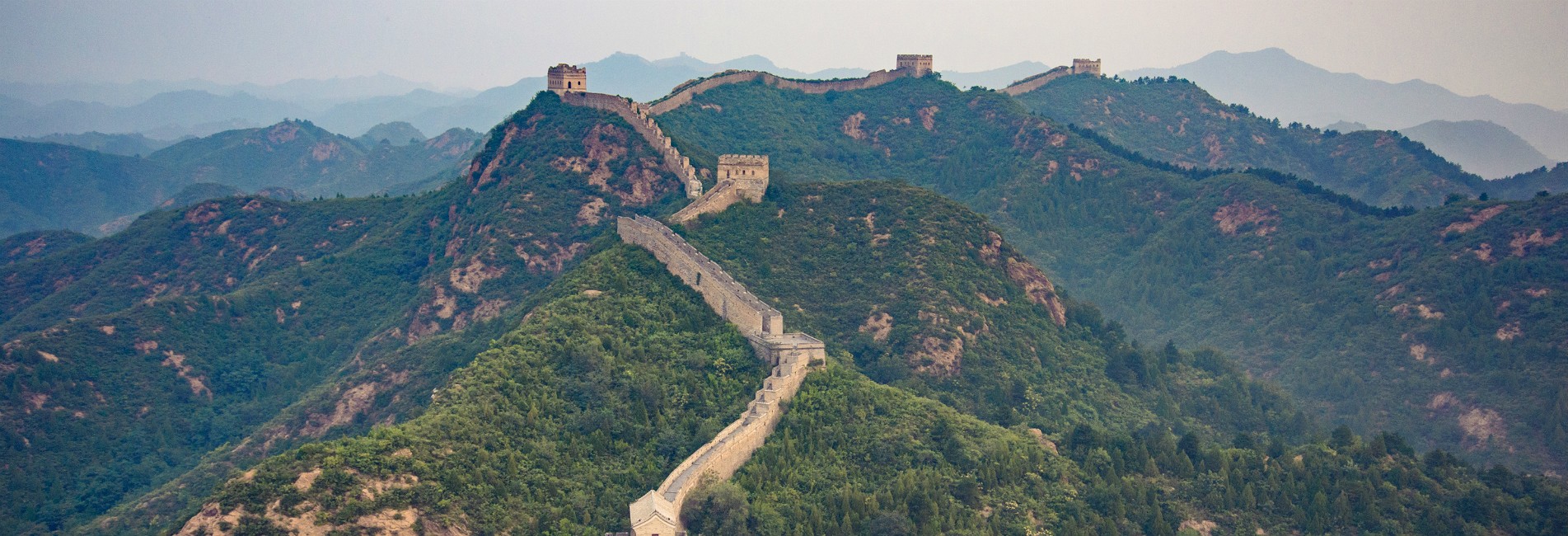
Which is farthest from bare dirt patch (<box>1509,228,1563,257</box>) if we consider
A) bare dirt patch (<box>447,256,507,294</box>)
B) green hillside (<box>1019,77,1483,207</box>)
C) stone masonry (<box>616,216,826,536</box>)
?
bare dirt patch (<box>447,256,507,294</box>)

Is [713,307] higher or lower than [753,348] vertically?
higher

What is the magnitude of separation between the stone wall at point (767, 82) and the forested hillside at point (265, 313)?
1821cm

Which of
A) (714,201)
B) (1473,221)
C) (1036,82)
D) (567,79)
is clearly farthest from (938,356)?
(1036,82)

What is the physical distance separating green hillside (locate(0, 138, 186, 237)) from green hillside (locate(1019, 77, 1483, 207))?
133 m

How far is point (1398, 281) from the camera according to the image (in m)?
86.3

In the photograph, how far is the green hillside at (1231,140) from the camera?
134 m

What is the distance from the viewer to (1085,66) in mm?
159500

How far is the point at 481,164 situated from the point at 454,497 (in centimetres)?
5468

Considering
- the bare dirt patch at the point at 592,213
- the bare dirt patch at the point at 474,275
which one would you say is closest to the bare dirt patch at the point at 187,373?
the bare dirt patch at the point at 474,275

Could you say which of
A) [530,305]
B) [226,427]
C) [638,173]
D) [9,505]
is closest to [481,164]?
[638,173]

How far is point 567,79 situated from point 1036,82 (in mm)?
81947

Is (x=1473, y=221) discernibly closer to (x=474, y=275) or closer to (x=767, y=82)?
(x=767, y=82)

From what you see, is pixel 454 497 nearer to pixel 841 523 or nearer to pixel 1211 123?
pixel 841 523

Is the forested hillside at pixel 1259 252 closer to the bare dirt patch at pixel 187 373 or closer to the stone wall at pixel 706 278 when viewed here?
the stone wall at pixel 706 278
